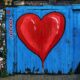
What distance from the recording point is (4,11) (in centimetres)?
1091

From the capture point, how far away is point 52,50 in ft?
35.6

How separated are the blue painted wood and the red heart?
117 millimetres

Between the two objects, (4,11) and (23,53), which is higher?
(4,11)

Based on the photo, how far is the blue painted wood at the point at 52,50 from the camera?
10766mm

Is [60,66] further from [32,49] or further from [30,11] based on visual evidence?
[30,11]

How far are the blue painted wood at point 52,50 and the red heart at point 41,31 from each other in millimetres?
117

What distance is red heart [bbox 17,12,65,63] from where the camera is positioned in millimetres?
10789

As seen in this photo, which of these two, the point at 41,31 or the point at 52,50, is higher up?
the point at 41,31

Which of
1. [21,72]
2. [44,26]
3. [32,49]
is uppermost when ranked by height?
[44,26]

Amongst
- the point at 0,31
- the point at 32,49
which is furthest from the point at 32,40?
the point at 0,31

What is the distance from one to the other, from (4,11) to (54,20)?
151 centimetres

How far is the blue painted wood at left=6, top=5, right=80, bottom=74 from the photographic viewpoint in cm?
1077

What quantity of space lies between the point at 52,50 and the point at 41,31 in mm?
647

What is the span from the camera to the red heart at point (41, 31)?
425 inches
